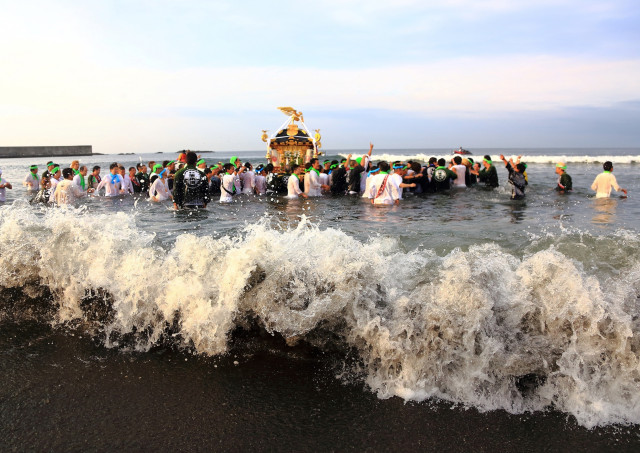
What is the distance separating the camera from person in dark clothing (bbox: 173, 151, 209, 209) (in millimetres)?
9242

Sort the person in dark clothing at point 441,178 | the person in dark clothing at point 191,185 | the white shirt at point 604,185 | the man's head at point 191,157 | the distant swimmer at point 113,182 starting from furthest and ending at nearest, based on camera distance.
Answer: the distant swimmer at point 113,182, the person in dark clothing at point 441,178, the white shirt at point 604,185, the person in dark clothing at point 191,185, the man's head at point 191,157

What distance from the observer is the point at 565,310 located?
374 centimetres

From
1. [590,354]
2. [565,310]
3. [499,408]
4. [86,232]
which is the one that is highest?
[86,232]

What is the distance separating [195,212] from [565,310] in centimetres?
865

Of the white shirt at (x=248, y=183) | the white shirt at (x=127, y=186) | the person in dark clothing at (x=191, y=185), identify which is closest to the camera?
the person in dark clothing at (x=191, y=185)

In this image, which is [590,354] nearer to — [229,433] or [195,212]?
[229,433]

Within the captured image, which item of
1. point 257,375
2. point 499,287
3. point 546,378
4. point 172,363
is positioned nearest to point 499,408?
point 546,378

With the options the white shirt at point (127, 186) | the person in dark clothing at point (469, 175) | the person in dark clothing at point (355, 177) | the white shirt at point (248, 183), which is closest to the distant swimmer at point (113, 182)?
the white shirt at point (127, 186)

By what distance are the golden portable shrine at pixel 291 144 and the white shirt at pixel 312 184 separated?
18.2ft

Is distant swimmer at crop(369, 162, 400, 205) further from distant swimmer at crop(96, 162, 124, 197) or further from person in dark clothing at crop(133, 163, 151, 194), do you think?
person in dark clothing at crop(133, 163, 151, 194)

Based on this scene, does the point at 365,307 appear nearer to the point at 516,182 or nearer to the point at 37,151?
the point at 516,182

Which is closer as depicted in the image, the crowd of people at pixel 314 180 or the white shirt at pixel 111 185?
the crowd of people at pixel 314 180

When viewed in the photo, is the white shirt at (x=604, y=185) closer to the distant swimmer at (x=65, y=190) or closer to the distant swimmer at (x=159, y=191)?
the distant swimmer at (x=159, y=191)

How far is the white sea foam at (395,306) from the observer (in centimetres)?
339
